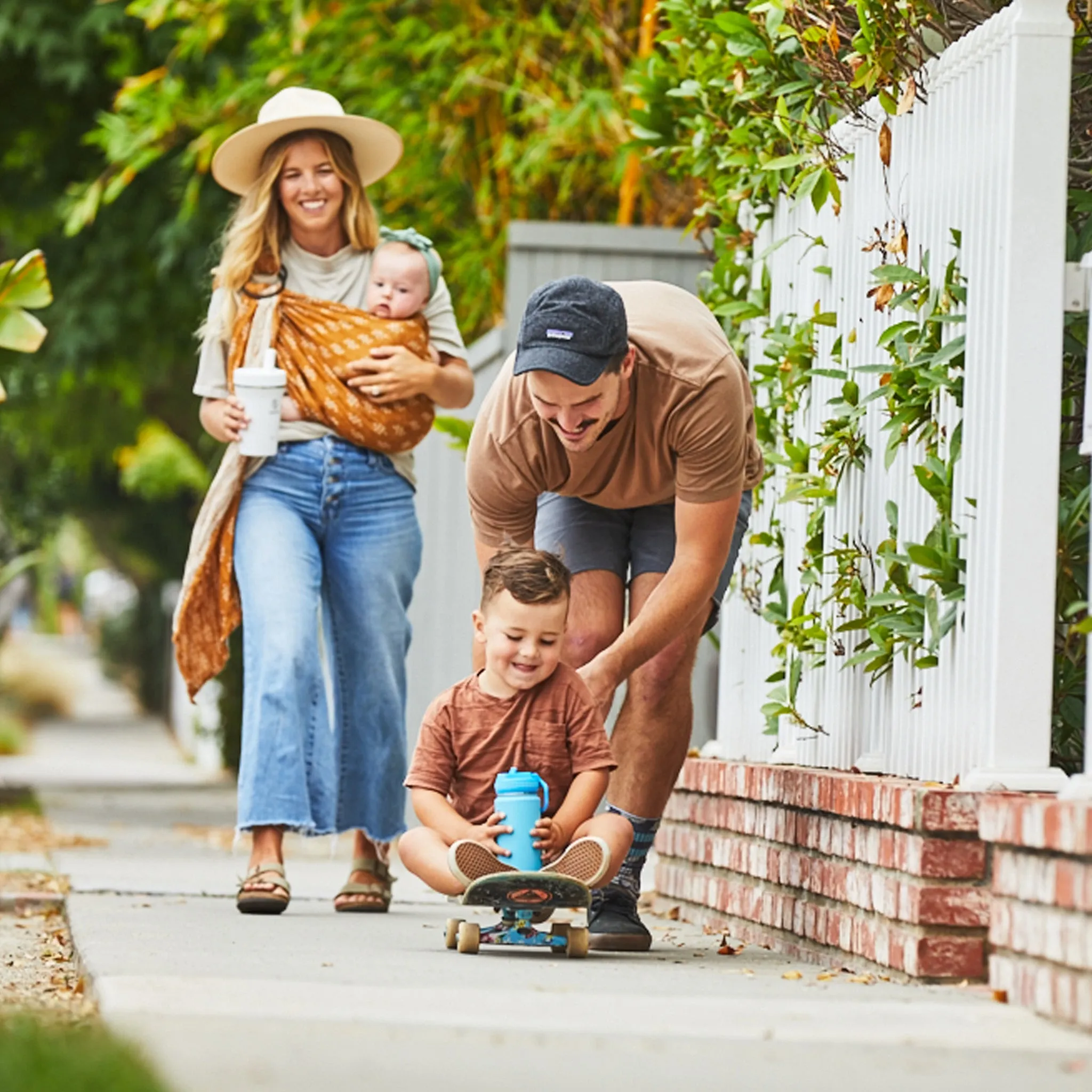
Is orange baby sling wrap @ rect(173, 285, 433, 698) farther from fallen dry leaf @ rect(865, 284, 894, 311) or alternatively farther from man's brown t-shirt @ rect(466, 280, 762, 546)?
fallen dry leaf @ rect(865, 284, 894, 311)

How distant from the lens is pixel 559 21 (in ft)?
30.3

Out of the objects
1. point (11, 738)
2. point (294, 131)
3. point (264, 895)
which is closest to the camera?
point (264, 895)

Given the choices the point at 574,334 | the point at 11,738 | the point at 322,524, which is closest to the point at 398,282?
the point at 322,524

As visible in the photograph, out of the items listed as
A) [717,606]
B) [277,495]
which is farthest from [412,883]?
[717,606]

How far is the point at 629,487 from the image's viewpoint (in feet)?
14.7

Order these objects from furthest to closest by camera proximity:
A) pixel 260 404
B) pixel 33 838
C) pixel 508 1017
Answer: pixel 33 838 < pixel 260 404 < pixel 508 1017

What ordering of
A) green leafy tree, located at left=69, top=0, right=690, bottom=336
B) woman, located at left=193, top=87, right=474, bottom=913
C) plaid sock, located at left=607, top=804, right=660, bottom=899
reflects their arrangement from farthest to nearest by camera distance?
green leafy tree, located at left=69, top=0, right=690, bottom=336
woman, located at left=193, top=87, right=474, bottom=913
plaid sock, located at left=607, top=804, right=660, bottom=899

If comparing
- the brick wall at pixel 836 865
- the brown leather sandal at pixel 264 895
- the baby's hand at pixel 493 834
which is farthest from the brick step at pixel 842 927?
the brown leather sandal at pixel 264 895

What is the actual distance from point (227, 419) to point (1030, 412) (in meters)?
2.30

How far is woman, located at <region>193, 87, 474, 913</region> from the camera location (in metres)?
5.17

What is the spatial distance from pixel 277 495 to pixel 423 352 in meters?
0.56

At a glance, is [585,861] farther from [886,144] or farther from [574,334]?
[886,144]

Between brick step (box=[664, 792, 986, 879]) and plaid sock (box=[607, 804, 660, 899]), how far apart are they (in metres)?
0.30

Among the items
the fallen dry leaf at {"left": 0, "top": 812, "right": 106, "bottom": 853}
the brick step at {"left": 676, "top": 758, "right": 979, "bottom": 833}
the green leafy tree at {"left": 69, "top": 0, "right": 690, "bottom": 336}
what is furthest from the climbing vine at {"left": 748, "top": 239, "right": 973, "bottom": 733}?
the fallen dry leaf at {"left": 0, "top": 812, "right": 106, "bottom": 853}
